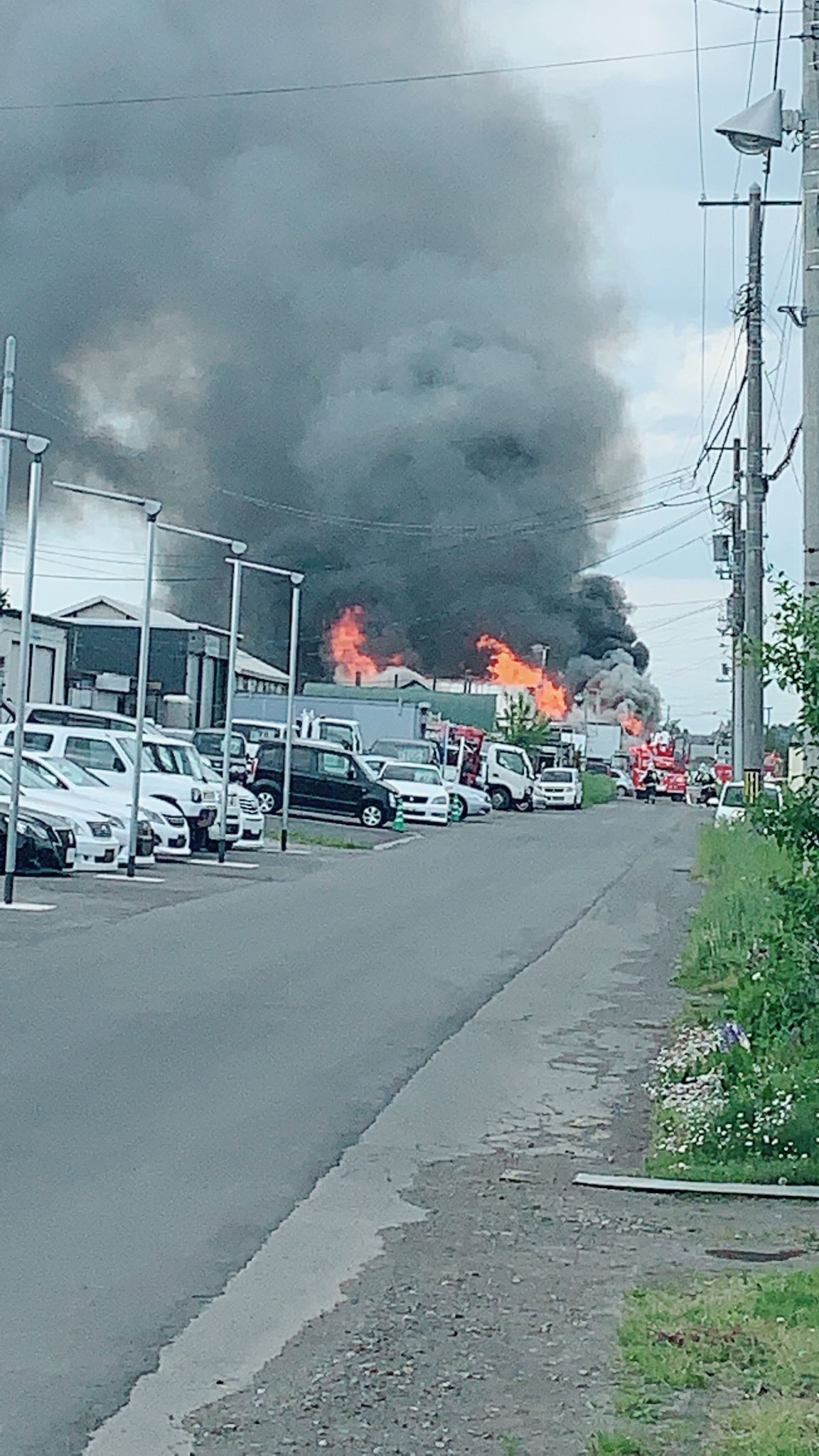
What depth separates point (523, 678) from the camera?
75438mm

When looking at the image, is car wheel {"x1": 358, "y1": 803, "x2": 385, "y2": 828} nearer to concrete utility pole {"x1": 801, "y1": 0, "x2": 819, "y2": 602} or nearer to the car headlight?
the car headlight

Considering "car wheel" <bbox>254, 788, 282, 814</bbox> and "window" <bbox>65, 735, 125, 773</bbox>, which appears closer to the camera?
"window" <bbox>65, 735, 125, 773</bbox>

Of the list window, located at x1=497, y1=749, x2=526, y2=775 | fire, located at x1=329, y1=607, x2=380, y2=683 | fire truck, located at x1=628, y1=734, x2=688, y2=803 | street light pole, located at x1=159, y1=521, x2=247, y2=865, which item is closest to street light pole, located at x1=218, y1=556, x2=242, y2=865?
street light pole, located at x1=159, y1=521, x2=247, y2=865

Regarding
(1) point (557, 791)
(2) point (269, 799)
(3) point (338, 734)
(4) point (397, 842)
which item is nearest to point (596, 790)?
(1) point (557, 791)

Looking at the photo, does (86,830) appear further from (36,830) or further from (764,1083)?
(764,1083)

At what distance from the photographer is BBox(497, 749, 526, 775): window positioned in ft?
190

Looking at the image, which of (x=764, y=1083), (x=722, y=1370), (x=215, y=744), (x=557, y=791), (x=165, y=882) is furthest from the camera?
(x=557, y=791)

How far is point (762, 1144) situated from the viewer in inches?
314

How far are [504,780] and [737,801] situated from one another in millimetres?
36314

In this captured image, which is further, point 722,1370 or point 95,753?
point 95,753

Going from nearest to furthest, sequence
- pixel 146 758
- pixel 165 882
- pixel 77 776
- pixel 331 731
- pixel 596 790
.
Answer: pixel 165 882 < pixel 77 776 < pixel 146 758 < pixel 331 731 < pixel 596 790

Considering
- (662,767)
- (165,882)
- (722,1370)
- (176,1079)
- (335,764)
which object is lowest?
(722,1370)

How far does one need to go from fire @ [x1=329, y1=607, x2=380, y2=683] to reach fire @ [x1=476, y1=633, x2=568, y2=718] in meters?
4.57

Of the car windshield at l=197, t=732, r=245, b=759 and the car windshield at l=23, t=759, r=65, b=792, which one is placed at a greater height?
the car windshield at l=197, t=732, r=245, b=759
